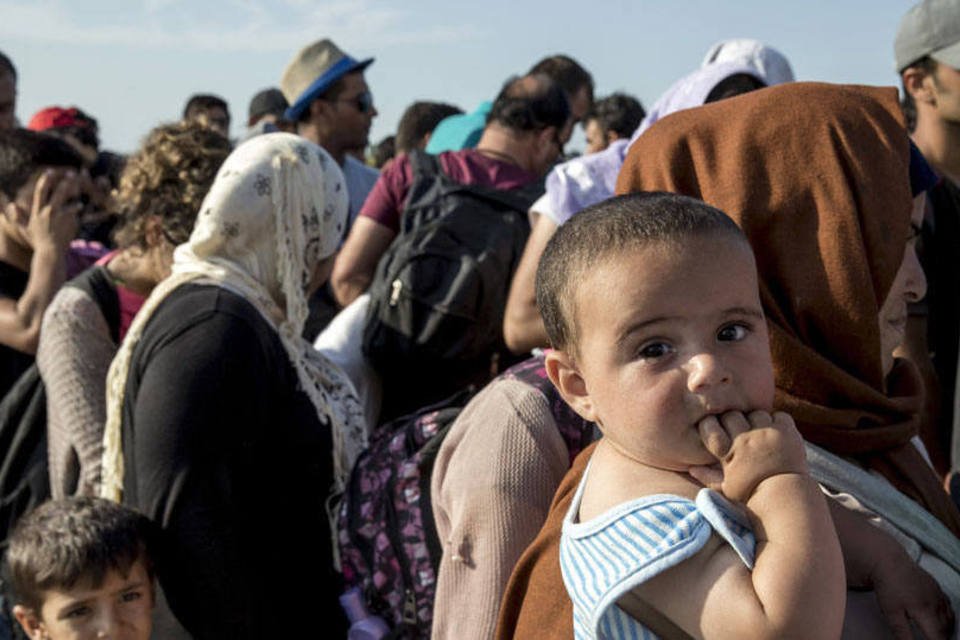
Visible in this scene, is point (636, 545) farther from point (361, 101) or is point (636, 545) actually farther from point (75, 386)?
point (361, 101)

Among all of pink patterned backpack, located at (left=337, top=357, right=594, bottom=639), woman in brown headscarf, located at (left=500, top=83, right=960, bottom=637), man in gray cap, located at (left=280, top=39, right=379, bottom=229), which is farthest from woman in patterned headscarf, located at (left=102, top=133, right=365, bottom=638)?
man in gray cap, located at (left=280, top=39, right=379, bottom=229)

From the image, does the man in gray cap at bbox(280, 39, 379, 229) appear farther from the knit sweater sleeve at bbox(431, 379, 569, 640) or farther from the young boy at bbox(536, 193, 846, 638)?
the young boy at bbox(536, 193, 846, 638)

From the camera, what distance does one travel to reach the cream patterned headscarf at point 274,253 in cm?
310

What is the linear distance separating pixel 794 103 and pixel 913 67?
7.57 ft

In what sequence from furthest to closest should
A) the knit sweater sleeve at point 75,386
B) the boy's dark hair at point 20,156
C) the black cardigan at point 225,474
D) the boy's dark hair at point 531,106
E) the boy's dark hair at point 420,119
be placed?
the boy's dark hair at point 420,119 → the boy's dark hair at point 531,106 → the boy's dark hair at point 20,156 → the knit sweater sleeve at point 75,386 → the black cardigan at point 225,474

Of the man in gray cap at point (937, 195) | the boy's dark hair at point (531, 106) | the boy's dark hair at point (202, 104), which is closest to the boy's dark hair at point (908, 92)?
the man in gray cap at point (937, 195)

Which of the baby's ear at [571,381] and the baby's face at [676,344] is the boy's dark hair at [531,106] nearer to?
the baby's ear at [571,381]

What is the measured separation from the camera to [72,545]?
121 inches

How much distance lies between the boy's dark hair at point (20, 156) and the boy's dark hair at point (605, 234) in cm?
317

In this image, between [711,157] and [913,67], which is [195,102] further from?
[711,157]

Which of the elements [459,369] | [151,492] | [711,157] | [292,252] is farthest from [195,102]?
[711,157]

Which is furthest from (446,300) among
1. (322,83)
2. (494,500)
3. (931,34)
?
(322,83)

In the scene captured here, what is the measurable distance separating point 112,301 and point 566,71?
436 cm

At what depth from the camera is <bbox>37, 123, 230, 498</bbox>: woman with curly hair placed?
3.37 m
